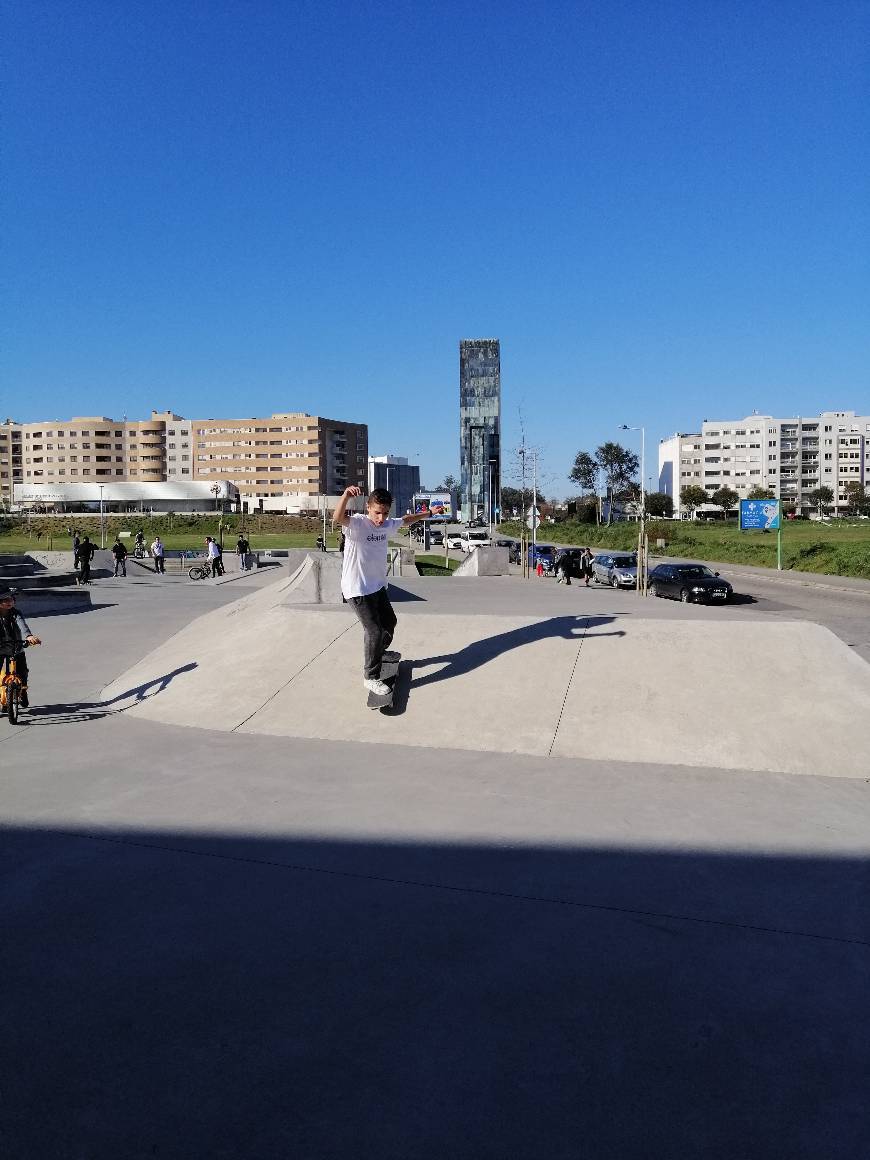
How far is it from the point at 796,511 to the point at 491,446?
58832 millimetres

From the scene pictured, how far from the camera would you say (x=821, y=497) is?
144 m

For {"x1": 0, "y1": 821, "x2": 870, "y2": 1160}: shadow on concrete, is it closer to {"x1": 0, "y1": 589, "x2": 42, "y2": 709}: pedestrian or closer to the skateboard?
the skateboard

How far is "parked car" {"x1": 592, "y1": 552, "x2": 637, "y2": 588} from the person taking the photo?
3216cm

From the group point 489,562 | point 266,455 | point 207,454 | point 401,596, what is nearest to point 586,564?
point 489,562

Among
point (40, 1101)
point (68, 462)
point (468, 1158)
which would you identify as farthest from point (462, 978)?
point (68, 462)

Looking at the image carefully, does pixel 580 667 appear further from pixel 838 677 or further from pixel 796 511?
pixel 796 511

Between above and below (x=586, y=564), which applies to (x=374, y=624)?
above

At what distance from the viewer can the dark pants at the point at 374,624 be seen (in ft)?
24.7

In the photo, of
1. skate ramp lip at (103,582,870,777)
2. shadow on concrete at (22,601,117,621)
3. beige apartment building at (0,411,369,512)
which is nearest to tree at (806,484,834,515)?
beige apartment building at (0,411,369,512)

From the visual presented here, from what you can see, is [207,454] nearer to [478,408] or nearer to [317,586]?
[478,408]

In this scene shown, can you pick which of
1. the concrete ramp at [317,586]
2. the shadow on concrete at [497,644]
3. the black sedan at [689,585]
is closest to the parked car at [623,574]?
the black sedan at [689,585]

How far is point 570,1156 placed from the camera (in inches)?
98.3

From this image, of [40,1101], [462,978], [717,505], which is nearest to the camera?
[40,1101]

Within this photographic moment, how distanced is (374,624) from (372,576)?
0.43 meters
